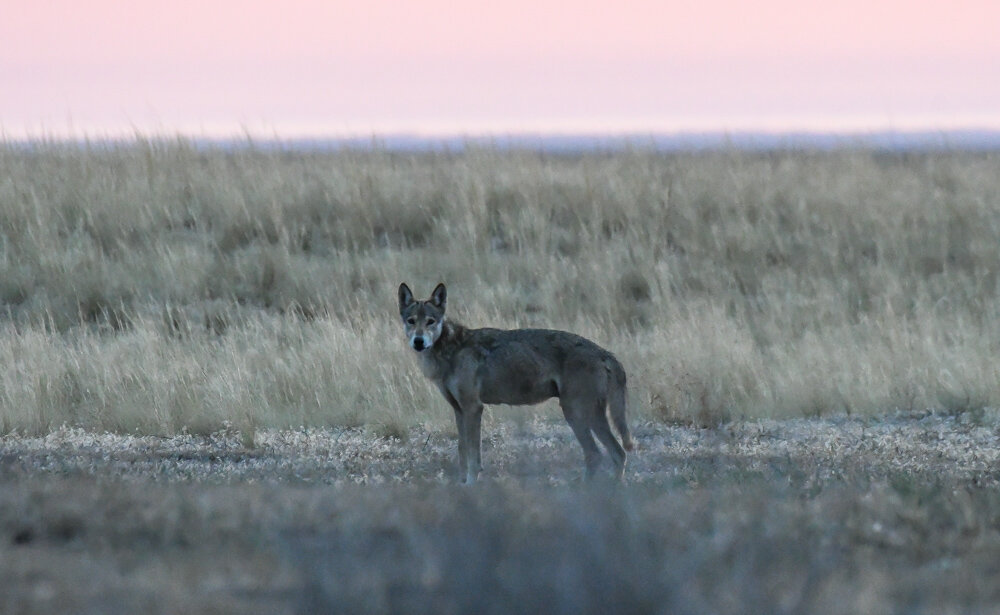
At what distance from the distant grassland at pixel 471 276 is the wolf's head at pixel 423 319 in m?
1.66

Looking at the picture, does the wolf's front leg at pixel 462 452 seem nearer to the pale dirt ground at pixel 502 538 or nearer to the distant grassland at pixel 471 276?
the pale dirt ground at pixel 502 538

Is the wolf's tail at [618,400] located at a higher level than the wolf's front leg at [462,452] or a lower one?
higher

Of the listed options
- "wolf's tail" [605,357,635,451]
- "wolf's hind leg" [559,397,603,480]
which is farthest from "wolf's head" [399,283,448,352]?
"wolf's tail" [605,357,635,451]

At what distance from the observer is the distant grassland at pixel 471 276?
12.5 m

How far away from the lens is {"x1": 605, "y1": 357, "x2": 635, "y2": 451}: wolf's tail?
28.6ft

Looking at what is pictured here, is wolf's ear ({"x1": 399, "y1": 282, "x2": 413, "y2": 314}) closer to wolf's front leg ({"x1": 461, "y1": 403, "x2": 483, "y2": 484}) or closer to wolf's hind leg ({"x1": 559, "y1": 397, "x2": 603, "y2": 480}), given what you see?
wolf's front leg ({"x1": 461, "y1": 403, "x2": 483, "y2": 484})

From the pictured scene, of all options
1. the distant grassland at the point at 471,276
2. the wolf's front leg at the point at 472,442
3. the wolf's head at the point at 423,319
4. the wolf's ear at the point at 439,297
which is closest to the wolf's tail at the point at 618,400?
the wolf's front leg at the point at 472,442

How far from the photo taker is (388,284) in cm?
1897

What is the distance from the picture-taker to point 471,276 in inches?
784

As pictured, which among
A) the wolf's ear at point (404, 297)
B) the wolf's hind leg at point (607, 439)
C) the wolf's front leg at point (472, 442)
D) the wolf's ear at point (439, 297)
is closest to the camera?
the wolf's front leg at point (472, 442)

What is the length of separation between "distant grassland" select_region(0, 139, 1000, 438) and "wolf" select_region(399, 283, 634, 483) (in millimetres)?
2011

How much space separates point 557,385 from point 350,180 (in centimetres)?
1496

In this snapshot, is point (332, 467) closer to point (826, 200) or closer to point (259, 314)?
point (259, 314)

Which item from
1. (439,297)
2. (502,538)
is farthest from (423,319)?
(502,538)
